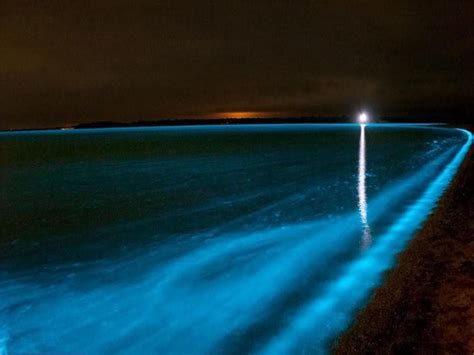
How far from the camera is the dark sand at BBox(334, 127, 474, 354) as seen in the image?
5.27m

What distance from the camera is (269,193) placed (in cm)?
2098

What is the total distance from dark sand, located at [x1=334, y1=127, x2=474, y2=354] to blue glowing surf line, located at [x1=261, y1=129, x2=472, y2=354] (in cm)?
29

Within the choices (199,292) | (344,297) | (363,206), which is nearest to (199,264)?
(199,292)

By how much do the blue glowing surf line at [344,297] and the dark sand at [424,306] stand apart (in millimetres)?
295

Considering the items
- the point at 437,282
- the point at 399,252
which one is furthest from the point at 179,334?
the point at 399,252

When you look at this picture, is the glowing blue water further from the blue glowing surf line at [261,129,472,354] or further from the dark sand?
the dark sand

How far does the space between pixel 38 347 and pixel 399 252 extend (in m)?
8.21

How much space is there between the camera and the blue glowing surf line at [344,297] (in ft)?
20.9

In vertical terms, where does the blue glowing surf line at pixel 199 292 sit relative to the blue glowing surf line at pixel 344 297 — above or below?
below

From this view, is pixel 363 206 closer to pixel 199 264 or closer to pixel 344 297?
pixel 199 264

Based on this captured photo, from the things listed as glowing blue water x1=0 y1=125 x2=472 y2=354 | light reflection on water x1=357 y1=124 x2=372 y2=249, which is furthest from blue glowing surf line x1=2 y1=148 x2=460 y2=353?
light reflection on water x1=357 y1=124 x2=372 y2=249

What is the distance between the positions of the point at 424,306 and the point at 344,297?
1.83 metres

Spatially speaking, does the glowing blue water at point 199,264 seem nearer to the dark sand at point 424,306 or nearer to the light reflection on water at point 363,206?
the light reflection on water at point 363,206

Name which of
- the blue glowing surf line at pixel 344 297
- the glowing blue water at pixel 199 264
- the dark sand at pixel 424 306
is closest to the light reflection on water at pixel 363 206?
the glowing blue water at pixel 199 264
